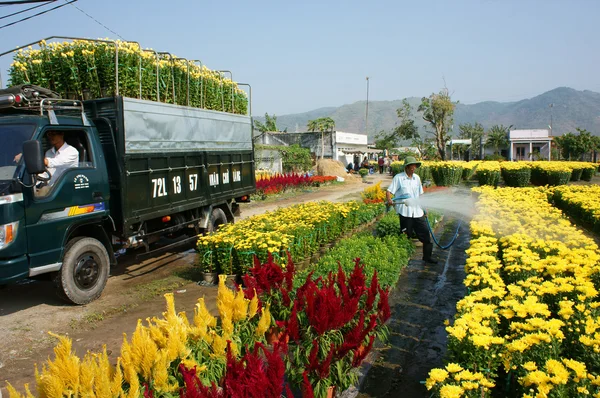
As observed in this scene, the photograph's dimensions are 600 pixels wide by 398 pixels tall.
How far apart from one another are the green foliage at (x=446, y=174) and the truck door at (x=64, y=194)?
20.2m

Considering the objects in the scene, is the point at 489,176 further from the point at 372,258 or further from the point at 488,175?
the point at 372,258

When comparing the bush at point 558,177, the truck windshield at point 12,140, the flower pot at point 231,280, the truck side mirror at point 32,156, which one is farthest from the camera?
the bush at point 558,177

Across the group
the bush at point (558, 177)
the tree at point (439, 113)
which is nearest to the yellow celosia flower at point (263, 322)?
the bush at point (558, 177)

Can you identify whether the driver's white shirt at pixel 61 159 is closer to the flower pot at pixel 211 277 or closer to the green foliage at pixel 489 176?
the flower pot at pixel 211 277

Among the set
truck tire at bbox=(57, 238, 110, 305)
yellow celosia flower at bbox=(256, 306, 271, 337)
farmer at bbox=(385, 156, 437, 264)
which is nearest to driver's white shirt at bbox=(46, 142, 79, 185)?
truck tire at bbox=(57, 238, 110, 305)

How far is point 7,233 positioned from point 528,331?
5.93 meters

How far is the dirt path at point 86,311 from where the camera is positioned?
5.39 meters

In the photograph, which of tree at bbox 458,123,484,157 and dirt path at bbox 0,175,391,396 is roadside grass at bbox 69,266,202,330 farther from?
tree at bbox 458,123,484,157

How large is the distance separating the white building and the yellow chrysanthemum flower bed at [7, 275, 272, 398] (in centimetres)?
6706

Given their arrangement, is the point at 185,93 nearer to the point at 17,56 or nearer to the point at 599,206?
the point at 17,56

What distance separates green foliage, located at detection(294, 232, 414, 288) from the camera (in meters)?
6.43

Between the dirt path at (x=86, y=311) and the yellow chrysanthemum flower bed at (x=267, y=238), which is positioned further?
the yellow chrysanthemum flower bed at (x=267, y=238)

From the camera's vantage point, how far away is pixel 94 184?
6.99m

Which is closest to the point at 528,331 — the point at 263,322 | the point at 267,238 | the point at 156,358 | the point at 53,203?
the point at 263,322
